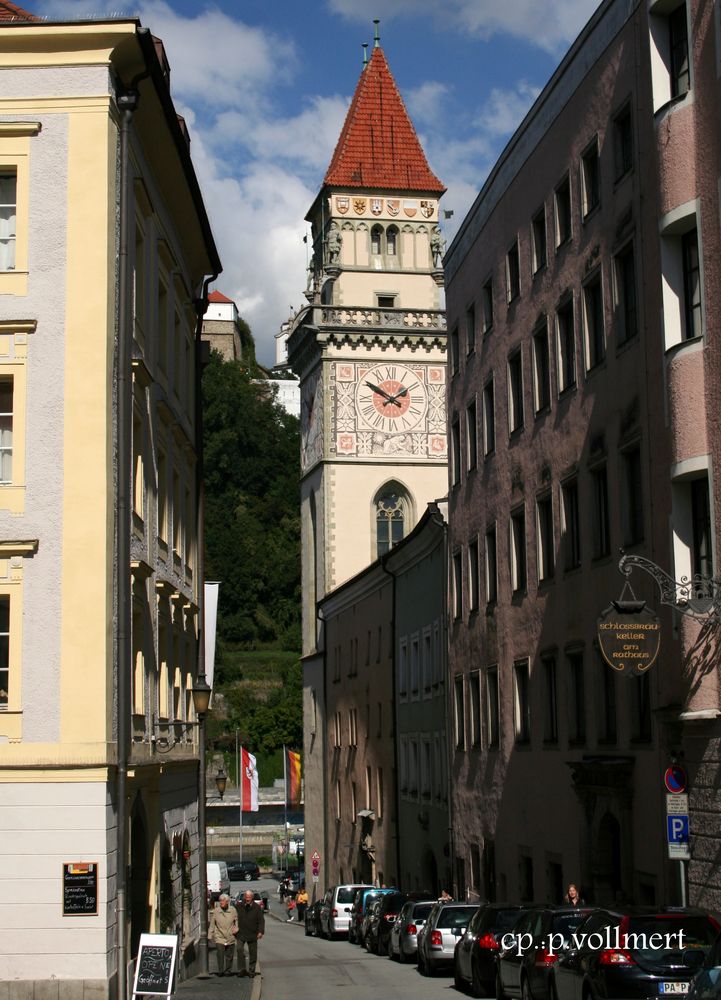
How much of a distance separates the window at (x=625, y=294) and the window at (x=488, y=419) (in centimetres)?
1045


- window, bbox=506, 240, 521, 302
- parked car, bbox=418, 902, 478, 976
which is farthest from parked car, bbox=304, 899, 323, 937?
window, bbox=506, 240, 521, 302

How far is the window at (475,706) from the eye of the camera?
40.4m

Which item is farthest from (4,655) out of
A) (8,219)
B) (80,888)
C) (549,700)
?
(549,700)

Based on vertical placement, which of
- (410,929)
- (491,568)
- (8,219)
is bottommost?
(410,929)

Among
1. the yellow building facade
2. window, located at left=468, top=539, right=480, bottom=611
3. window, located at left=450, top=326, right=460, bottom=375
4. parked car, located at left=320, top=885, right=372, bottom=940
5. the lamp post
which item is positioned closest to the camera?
the yellow building facade

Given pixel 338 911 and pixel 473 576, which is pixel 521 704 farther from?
pixel 338 911

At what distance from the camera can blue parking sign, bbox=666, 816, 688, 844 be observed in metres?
21.4

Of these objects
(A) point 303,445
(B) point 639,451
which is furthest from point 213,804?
(B) point 639,451

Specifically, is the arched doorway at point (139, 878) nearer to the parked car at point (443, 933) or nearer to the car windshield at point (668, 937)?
the parked car at point (443, 933)

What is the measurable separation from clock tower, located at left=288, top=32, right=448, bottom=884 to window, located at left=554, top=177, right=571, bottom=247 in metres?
43.3

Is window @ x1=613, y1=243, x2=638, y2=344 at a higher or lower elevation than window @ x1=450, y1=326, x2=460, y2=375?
lower

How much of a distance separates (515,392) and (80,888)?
18.7 metres

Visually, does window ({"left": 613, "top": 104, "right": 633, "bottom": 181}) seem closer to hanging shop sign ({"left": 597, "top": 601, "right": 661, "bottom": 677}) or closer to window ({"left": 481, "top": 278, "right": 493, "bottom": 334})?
hanging shop sign ({"left": 597, "top": 601, "right": 661, "bottom": 677})

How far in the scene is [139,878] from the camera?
85.7ft
